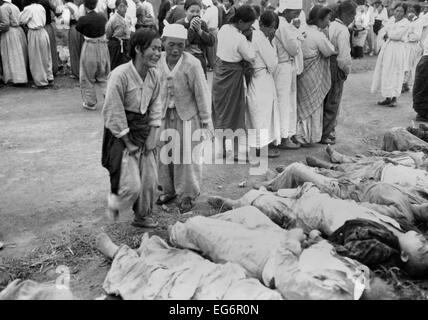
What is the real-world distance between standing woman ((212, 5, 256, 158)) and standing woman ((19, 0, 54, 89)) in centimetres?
476

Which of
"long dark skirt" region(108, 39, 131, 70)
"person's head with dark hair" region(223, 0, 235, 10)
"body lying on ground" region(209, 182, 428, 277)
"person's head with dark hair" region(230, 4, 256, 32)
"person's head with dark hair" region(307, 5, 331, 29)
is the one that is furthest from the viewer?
"person's head with dark hair" region(223, 0, 235, 10)

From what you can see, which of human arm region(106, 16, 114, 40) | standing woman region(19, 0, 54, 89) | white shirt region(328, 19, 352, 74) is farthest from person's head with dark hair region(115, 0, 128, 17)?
white shirt region(328, 19, 352, 74)

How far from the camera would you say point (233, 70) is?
591 centimetres

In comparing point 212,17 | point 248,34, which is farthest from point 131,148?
point 212,17

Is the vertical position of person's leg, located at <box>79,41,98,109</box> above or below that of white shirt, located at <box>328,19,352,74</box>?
below

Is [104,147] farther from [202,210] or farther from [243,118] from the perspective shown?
[243,118]

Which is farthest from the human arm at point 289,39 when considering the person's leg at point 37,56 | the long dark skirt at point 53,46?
the long dark skirt at point 53,46

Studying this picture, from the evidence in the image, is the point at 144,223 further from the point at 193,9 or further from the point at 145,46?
the point at 193,9

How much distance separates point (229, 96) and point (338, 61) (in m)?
1.74

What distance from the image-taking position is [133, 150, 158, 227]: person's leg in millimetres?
4203

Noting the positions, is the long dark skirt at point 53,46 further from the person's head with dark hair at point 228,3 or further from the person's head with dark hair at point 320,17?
the person's head with dark hair at point 320,17

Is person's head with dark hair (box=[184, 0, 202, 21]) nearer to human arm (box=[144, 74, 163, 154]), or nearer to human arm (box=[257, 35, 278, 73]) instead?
human arm (box=[257, 35, 278, 73])

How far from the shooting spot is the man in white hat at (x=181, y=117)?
179 inches

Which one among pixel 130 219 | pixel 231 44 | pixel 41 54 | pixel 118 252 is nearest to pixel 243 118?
pixel 231 44
